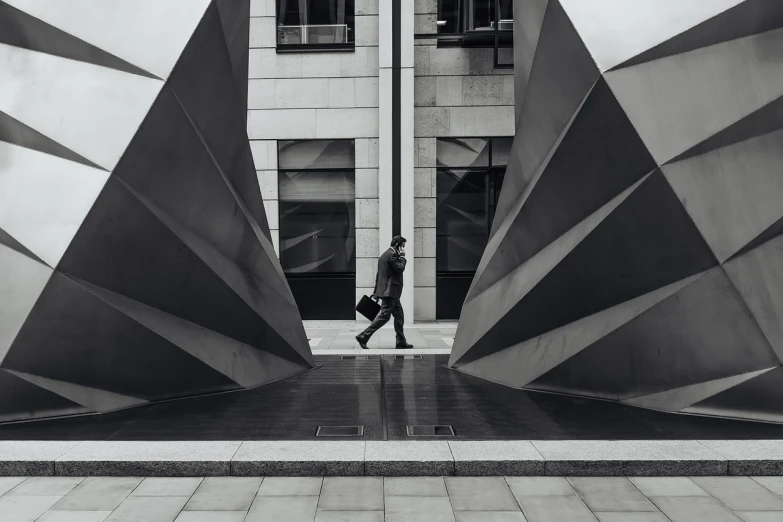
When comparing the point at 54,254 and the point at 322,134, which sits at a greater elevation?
the point at 322,134

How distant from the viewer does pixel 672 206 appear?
7336 millimetres

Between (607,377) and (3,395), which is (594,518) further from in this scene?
(3,395)

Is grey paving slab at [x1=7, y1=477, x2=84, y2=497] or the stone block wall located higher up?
the stone block wall

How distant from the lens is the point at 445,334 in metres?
15.6

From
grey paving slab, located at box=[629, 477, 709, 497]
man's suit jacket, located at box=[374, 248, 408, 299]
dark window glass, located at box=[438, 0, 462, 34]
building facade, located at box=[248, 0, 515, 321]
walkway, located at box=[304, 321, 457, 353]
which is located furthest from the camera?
dark window glass, located at box=[438, 0, 462, 34]

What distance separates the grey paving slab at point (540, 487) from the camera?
16.7 ft

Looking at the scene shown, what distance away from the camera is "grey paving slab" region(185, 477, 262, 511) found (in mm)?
4875

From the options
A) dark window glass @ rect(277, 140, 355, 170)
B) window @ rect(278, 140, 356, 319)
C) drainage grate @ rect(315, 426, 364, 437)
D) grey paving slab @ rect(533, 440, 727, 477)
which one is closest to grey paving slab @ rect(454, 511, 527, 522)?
grey paving slab @ rect(533, 440, 727, 477)

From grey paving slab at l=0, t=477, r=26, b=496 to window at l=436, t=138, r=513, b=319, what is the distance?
1407 cm

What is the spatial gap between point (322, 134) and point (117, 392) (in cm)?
1224

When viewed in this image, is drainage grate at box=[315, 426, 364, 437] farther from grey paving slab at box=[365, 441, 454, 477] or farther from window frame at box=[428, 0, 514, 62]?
window frame at box=[428, 0, 514, 62]

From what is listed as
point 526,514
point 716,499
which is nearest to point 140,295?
point 526,514

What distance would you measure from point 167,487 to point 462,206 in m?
14.6

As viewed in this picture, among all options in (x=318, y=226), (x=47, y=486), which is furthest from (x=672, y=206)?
(x=318, y=226)
